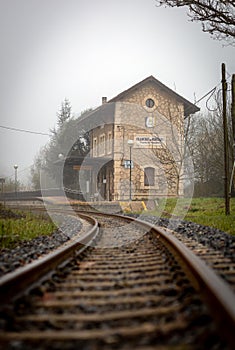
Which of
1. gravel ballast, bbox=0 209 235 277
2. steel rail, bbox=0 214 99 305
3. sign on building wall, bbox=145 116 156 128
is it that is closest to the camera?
steel rail, bbox=0 214 99 305

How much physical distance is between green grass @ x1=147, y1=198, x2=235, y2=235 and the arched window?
24.1 ft

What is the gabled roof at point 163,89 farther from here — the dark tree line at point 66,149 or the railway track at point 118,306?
the railway track at point 118,306

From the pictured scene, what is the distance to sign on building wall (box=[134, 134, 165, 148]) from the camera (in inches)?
1126

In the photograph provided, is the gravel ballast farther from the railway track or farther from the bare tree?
the bare tree

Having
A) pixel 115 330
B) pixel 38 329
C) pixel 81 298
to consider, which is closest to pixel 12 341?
pixel 38 329

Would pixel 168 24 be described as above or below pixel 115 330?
above

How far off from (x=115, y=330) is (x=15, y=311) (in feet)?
2.70

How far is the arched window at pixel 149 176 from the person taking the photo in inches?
1134

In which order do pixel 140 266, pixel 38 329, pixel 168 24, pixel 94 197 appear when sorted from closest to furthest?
pixel 38 329, pixel 140 266, pixel 94 197, pixel 168 24

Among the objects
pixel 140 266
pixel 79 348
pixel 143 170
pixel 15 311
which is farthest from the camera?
pixel 143 170

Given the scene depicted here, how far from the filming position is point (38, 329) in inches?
102

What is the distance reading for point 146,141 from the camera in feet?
95.0

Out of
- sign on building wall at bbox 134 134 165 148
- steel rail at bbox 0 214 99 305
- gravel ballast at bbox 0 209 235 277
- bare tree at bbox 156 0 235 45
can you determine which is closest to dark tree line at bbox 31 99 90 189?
sign on building wall at bbox 134 134 165 148

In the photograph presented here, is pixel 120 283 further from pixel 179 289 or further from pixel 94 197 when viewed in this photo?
pixel 94 197
